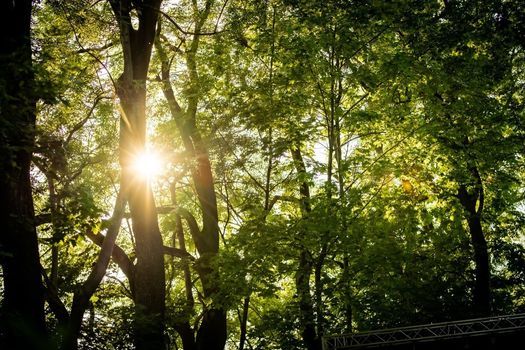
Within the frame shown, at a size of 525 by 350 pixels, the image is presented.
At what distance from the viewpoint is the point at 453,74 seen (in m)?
11.6

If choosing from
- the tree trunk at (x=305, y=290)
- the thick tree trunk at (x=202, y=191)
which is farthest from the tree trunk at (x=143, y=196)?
the tree trunk at (x=305, y=290)

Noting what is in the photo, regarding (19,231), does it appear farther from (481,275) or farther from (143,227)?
(481,275)

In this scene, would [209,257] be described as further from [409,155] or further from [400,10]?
[400,10]

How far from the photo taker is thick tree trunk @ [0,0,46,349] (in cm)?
580

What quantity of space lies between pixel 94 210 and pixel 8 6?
323 centimetres

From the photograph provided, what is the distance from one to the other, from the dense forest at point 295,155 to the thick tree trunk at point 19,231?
6 cm

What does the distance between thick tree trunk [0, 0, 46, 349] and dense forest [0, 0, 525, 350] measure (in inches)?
2.3

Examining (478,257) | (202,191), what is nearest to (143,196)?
(202,191)

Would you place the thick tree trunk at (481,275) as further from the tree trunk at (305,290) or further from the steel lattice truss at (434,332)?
the tree trunk at (305,290)

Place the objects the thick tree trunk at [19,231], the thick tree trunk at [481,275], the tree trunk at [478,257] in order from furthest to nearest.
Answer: the thick tree trunk at [481,275] → the tree trunk at [478,257] → the thick tree trunk at [19,231]

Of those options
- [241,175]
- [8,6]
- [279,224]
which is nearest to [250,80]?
[241,175]

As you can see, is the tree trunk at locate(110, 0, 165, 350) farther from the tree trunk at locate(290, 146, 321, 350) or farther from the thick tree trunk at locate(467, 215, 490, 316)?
the thick tree trunk at locate(467, 215, 490, 316)

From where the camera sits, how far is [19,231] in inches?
251

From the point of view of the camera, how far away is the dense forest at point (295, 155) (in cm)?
912
